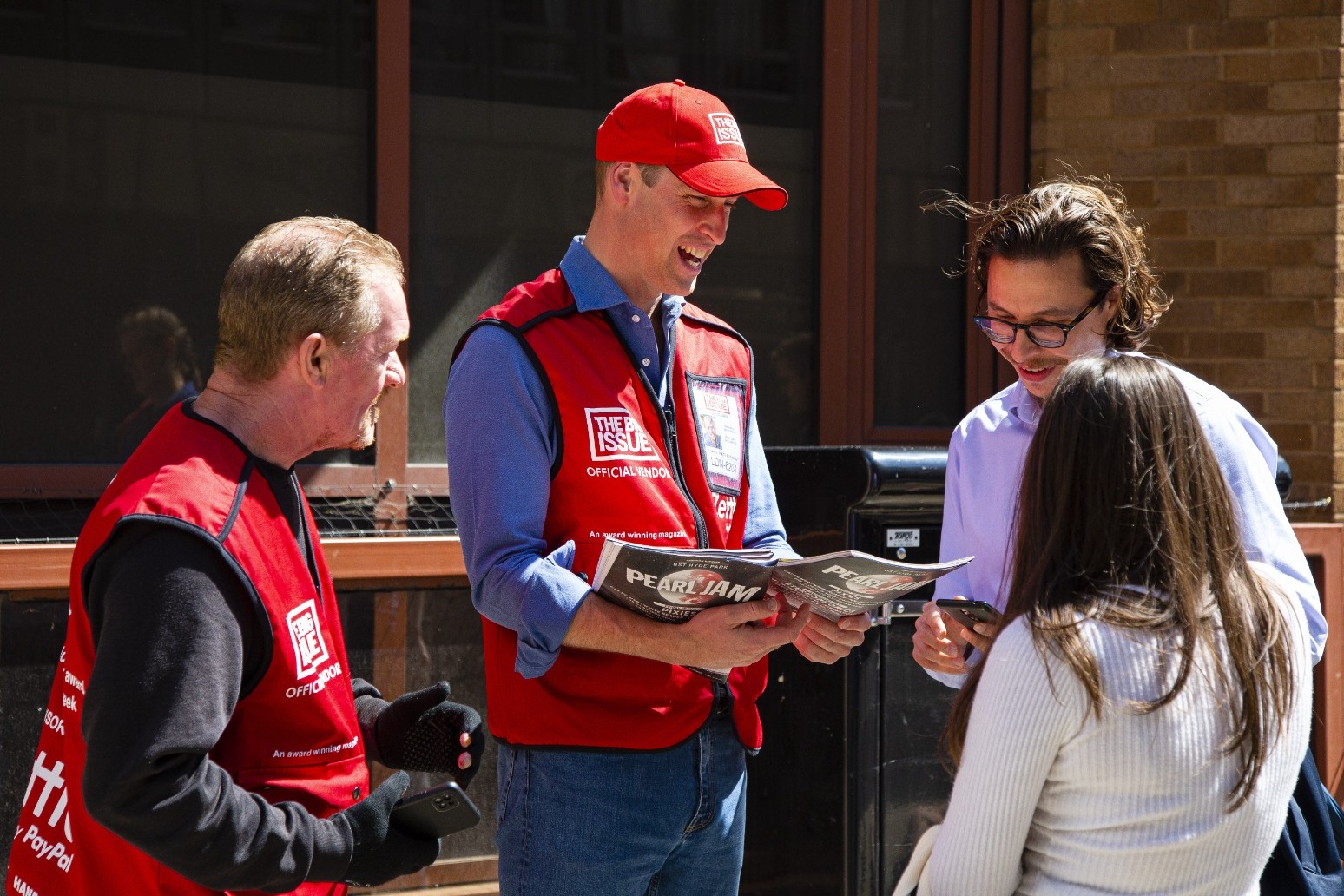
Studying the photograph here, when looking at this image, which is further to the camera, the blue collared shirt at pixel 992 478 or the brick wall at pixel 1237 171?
the brick wall at pixel 1237 171

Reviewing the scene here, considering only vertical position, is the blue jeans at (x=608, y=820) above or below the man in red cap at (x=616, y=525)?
below

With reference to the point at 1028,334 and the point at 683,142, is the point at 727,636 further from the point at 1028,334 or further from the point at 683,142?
the point at 683,142

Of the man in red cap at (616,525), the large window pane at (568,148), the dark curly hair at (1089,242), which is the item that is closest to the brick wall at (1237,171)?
the large window pane at (568,148)

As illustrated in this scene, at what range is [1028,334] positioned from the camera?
2.29 meters

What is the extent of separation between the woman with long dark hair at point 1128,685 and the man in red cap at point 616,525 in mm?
596

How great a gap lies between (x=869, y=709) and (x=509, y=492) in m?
1.51

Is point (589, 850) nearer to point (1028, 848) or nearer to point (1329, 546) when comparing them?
point (1028, 848)

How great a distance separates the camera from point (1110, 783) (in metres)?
1.54

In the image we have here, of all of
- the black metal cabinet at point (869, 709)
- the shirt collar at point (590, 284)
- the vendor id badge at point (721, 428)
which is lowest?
the black metal cabinet at point (869, 709)

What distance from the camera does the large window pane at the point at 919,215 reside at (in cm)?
488

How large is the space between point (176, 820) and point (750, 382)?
142cm

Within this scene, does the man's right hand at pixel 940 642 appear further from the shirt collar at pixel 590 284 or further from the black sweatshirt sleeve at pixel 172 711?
the black sweatshirt sleeve at pixel 172 711

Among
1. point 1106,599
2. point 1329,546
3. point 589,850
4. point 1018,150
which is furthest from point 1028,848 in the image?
point 1018,150

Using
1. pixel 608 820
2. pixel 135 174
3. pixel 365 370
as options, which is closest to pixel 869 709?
pixel 608 820
